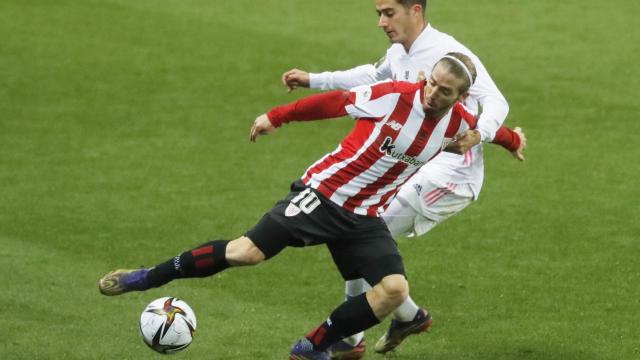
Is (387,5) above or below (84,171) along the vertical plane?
above

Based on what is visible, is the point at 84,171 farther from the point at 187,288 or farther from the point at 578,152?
the point at 578,152

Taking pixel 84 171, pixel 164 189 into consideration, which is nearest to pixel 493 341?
pixel 164 189

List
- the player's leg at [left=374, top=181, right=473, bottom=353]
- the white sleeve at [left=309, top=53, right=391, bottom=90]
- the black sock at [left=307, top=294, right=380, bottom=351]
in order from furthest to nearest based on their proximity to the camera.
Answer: the player's leg at [left=374, top=181, right=473, bottom=353] → the white sleeve at [left=309, top=53, right=391, bottom=90] → the black sock at [left=307, top=294, right=380, bottom=351]

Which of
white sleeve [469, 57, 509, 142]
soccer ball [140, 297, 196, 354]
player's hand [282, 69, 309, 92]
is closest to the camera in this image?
soccer ball [140, 297, 196, 354]

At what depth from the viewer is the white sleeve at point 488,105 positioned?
8.71 m

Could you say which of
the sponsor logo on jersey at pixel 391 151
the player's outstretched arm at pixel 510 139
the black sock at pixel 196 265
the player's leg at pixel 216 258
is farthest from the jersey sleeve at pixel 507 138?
the black sock at pixel 196 265

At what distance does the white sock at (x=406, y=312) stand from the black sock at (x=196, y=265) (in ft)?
4.46

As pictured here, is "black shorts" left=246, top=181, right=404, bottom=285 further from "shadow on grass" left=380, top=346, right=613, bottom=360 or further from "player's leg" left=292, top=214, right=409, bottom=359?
"shadow on grass" left=380, top=346, right=613, bottom=360

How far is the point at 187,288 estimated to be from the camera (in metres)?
10.9

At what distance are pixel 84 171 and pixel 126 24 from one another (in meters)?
6.35

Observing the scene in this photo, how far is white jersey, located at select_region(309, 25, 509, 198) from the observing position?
9016mm

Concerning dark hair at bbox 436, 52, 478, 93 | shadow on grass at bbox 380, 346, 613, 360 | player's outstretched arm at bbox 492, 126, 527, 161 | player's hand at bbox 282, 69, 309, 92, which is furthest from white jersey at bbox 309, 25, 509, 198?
shadow on grass at bbox 380, 346, 613, 360

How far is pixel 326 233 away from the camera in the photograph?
8.57 m

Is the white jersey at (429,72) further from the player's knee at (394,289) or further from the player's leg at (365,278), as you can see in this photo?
the player's knee at (394,289)
